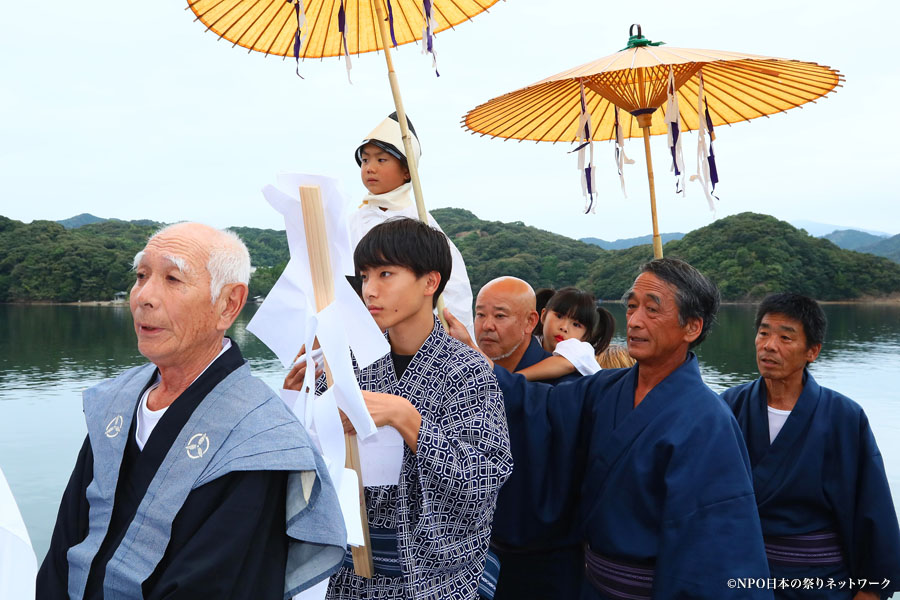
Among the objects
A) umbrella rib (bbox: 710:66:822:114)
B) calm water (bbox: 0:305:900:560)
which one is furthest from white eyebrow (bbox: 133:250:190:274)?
calm water (bbox: 0:305:900:560)

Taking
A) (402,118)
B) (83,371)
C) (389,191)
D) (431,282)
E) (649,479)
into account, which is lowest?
(83,371)

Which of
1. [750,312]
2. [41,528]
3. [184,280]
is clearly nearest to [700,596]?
[184,280]

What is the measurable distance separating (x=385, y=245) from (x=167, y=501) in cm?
101

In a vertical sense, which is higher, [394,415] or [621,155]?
[621,155]

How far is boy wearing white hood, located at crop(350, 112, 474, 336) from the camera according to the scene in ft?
11.7

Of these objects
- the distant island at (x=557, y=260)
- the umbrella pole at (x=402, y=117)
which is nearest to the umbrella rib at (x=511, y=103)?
the umbrella pole at (x=402, y=117)

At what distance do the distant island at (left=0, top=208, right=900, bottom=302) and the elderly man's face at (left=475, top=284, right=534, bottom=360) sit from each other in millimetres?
48957

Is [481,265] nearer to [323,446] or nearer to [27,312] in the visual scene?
[323,446]

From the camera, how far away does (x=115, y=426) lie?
75.8 inches

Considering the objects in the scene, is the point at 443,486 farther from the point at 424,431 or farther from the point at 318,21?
the point at 318,21

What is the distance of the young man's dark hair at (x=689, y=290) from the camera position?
2.54 metres

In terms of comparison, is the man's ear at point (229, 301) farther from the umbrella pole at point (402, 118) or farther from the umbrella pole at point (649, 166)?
the umbrella pole at point (649, 166)

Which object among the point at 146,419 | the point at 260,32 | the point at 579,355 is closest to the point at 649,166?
the point at 579,355

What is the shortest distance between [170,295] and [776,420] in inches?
114
